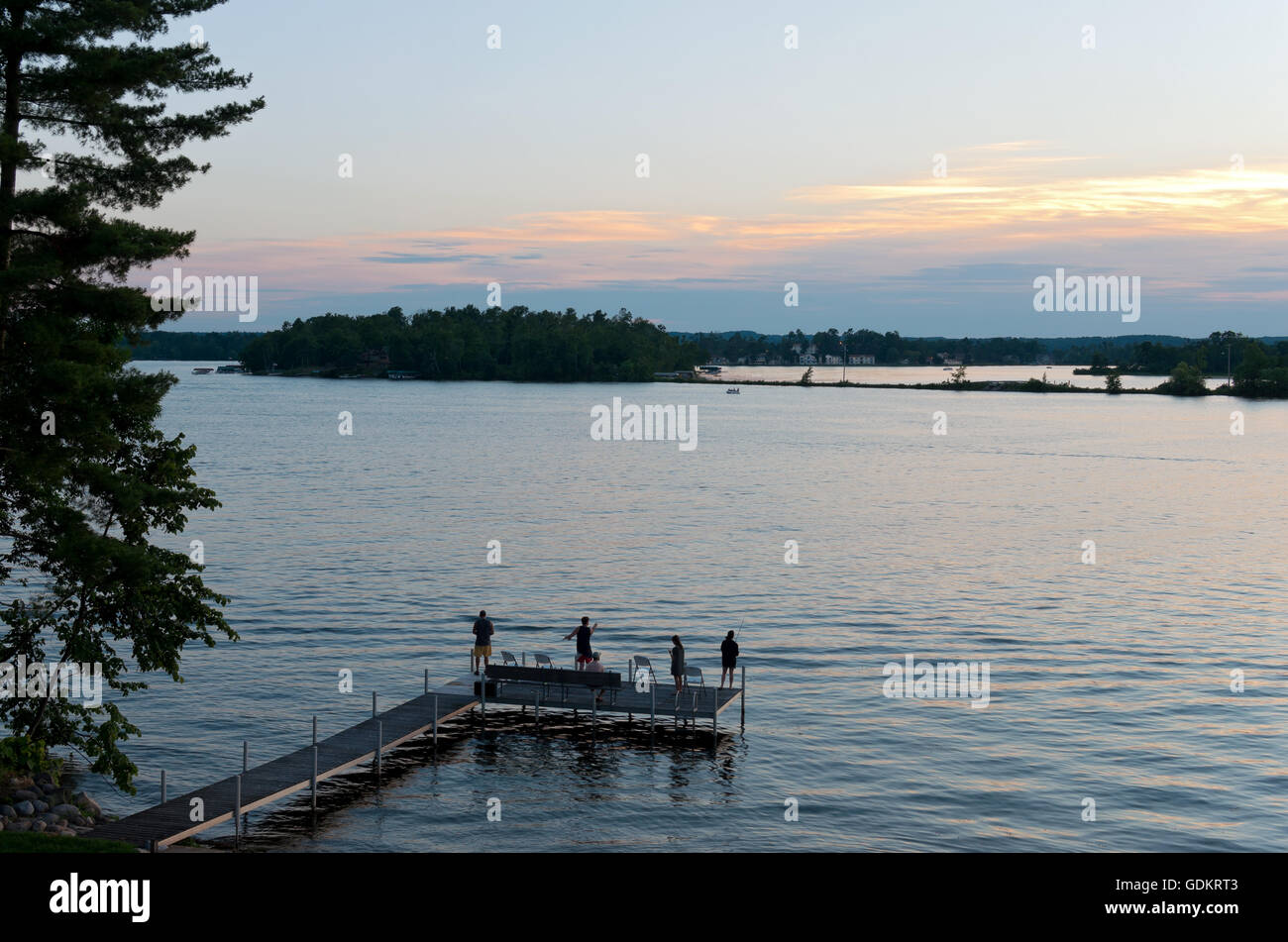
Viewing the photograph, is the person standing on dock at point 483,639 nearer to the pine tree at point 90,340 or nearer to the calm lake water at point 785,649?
the calm lake water at point 785,649

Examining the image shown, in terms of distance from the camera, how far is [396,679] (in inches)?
1344

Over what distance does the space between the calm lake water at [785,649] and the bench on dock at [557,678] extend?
1.15m

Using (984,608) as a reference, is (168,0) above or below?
above

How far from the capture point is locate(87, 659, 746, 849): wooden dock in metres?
20.4

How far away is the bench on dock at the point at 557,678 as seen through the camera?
28.4 meters

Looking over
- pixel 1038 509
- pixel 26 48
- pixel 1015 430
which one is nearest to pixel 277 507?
pixel 1038 509

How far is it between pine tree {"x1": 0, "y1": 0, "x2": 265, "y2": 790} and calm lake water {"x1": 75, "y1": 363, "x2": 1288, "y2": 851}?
4.45 metres

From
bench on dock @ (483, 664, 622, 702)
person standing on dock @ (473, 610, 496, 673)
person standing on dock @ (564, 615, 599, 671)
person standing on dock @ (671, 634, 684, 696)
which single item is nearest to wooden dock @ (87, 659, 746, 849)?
bench on dock @ (483, 664, 622, 702)

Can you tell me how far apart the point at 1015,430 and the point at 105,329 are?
157 metres

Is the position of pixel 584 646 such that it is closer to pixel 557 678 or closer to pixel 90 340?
pixel 557 678

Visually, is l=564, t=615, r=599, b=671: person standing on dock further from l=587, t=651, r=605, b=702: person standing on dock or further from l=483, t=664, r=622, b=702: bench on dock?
l=483, t=664, r=622, b=702: bench on dock

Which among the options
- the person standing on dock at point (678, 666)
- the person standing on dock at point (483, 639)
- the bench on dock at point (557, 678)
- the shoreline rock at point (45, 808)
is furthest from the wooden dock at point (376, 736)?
the shoreline rock at point (45, 808)

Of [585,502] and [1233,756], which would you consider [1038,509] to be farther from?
[1233,756]

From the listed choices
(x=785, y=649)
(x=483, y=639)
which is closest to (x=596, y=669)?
(x=483, y=639)
